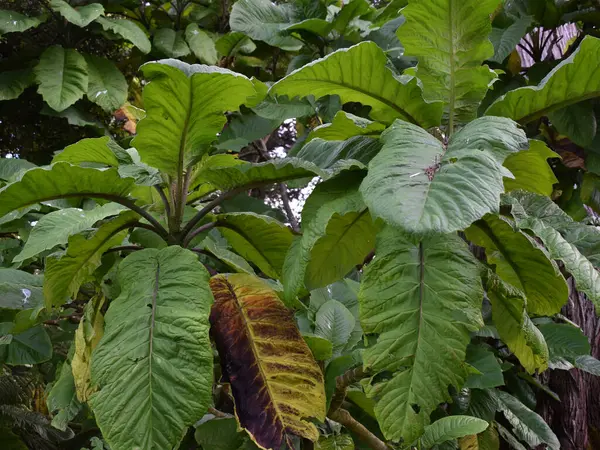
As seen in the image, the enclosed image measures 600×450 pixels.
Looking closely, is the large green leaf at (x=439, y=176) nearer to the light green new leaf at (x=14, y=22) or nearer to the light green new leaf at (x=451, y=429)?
the light green new leaf at (x=451, y=429)

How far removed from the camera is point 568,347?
6.78ft

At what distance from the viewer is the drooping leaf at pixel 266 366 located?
959 millimetres

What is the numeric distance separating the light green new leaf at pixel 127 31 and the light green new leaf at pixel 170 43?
13 centimetres

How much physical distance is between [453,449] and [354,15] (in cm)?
166

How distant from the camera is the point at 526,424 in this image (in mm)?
2146

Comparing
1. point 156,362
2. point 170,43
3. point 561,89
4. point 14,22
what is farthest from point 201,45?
point 156,362

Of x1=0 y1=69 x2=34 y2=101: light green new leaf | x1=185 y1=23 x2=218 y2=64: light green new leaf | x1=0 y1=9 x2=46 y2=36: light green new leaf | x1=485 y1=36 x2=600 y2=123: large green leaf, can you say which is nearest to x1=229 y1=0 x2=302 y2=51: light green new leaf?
x1=185 y1=23 x2=218 y2=64: light green new leaf

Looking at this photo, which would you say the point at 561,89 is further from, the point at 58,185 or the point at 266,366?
the point at 58,185

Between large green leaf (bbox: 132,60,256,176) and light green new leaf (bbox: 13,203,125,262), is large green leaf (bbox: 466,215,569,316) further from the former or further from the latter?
light green new leaf (bbox: 13,203,125,262)

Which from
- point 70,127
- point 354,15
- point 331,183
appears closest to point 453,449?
point 331,183

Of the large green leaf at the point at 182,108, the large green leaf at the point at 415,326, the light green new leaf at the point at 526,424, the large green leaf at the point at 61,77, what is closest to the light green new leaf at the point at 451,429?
the large green leaf at the point at 415,326

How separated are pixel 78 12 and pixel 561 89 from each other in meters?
2.42

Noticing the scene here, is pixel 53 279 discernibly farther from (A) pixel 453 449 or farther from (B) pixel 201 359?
(A) pixel 453 449

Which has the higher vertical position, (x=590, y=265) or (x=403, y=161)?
(x=403, y=161)
